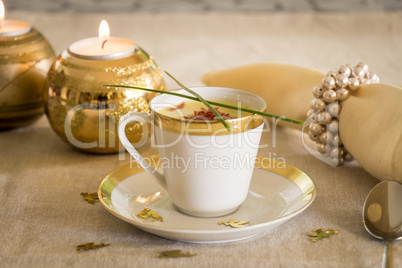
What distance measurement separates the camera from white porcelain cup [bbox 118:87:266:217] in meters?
0.52

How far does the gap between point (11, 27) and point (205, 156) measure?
48cm

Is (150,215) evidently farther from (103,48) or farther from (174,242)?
(103,48)

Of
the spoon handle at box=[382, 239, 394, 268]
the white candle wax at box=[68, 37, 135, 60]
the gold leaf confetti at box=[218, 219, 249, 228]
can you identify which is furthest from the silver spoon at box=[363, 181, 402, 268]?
the white candle wax at box=[68, 37, 135, 60]

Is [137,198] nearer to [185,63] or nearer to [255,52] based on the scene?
[185,63]

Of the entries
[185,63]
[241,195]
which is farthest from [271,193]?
[185,63]

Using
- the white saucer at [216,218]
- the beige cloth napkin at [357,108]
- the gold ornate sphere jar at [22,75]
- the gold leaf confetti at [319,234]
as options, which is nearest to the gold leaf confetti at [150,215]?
the white saucer at [216,218]

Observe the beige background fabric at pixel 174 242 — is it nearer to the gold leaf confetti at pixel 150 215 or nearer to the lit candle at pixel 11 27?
the gold leaf confetti at pixel 150 215

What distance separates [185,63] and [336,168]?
0.52 meters

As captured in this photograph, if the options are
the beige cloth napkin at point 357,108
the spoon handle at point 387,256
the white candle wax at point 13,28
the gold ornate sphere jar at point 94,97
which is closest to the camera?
the spoon handle at point 387,256

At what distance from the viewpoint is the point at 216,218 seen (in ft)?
1.83

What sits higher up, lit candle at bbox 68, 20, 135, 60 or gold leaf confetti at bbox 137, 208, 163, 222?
lit candle at bbox 68, 20, 135, 60

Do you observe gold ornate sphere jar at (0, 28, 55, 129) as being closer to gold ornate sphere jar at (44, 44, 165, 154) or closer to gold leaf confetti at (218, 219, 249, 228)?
gold ornate sphere jar at (44, 44, 165, 154)

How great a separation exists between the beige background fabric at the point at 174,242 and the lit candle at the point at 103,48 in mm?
135

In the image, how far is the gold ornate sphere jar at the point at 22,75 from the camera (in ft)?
2.66
